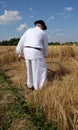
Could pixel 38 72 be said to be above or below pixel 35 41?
below

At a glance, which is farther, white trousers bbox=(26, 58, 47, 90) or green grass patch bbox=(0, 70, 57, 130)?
white trousers bbox=(26, 58, 47, 90)

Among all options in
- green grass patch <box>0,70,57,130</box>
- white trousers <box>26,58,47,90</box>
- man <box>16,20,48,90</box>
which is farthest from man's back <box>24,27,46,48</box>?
green grass patch <box>0,70,57,130</box>

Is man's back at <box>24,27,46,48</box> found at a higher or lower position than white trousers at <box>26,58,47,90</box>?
higher

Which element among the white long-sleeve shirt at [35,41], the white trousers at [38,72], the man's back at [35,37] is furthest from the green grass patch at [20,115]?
the man's back at [35,37]

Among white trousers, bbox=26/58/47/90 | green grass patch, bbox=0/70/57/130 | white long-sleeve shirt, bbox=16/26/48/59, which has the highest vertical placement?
white long-sleeve shirt, bbox=16/26/48/59

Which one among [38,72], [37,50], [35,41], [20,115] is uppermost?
[35,41]

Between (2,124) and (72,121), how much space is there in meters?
1.32

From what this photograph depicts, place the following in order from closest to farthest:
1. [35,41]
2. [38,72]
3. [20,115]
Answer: [20,115]
[35,41]
[38,72]

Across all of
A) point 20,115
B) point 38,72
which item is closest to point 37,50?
point 38,72

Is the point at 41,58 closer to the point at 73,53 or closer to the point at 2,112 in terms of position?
the point at 2,112

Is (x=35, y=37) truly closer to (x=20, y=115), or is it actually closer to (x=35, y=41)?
(x=35, y=41)

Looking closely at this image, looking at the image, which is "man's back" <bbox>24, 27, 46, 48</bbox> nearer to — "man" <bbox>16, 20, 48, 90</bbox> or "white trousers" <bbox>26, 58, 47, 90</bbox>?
"man" <bbox>16, 20, 48, 90</bbox>

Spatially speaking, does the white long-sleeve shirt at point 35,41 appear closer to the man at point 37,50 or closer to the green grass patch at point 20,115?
the man at point 37,50

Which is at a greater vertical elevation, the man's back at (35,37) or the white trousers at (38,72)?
the man's back at (35,37)
